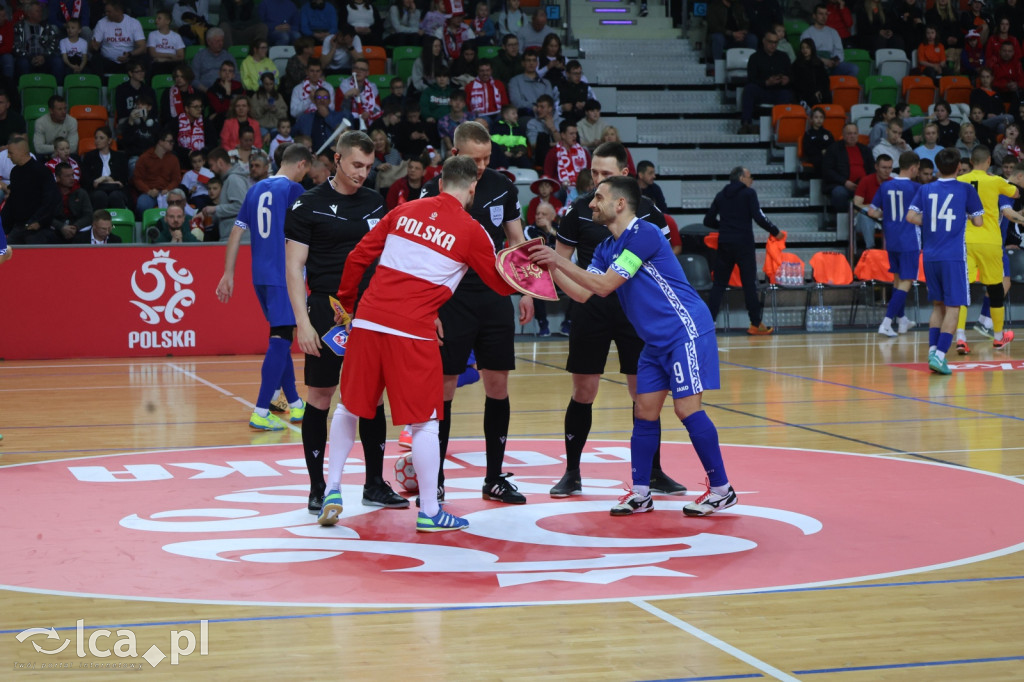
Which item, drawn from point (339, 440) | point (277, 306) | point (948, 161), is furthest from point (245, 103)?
point (339, 440)

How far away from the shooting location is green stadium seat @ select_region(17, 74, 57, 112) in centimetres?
1772

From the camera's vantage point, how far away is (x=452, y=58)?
1953cm

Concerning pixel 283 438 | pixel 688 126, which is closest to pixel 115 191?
pixel 283 438

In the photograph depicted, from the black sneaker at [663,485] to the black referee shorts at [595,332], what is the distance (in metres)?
0.60

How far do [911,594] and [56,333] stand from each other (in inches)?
455

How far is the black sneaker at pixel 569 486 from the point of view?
6.73 meters

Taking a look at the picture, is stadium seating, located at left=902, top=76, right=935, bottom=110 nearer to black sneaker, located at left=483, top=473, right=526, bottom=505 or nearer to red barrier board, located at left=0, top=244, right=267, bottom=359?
red barrier board, located at left=0, top=244, right=267, bottom=359

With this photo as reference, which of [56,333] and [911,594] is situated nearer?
[911,594]

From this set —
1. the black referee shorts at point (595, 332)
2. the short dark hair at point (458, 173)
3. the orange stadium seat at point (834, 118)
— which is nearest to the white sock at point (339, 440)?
the short dark hair at point (458, 173)

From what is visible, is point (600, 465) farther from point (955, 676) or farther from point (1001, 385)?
point (1001, 385)

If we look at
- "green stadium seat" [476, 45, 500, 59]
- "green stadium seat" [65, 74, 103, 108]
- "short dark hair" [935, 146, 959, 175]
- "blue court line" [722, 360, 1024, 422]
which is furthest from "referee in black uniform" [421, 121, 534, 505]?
"green stadium seat" [476, 45, 500, 59]

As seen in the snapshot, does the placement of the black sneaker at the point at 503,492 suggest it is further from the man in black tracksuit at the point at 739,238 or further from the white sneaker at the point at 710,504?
the man in black tracksuit at the point at 739,238

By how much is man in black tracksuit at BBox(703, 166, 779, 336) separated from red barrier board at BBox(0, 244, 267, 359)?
245 inches

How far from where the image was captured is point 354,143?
6230mm
